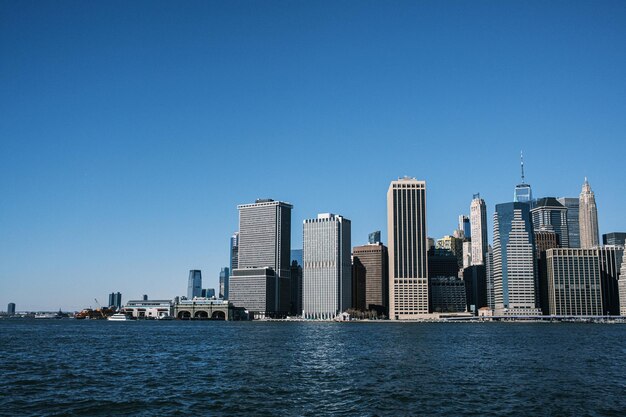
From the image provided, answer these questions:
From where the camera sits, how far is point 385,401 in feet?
164

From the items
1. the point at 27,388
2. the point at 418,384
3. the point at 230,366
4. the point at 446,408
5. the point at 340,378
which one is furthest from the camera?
the point at 230,366

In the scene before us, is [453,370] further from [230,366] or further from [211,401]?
[211,401]

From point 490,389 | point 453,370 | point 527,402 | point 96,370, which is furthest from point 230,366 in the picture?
point 527,402

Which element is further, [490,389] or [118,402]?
[490,389]

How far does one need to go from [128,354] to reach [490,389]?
5492cm

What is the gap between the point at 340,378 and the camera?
209 ft

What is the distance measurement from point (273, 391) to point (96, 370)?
979 inches

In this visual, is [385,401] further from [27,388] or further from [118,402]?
[27,388]

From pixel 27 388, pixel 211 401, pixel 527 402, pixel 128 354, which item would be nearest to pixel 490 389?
pixel 527 402

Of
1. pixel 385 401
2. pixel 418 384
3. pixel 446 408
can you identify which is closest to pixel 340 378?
pixel 418 384

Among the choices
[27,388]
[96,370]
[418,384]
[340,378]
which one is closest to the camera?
[27,388]

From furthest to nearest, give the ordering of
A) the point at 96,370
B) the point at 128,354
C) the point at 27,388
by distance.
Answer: the point at 128,354, the point at 96,370, the point at 27,388

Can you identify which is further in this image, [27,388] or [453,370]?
[453,370]

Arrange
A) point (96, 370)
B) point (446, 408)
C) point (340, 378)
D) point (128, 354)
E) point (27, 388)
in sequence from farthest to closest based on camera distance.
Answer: point (128, 354), point (96, 370), point (340, 378), point (27, 388), point (446, 408)
